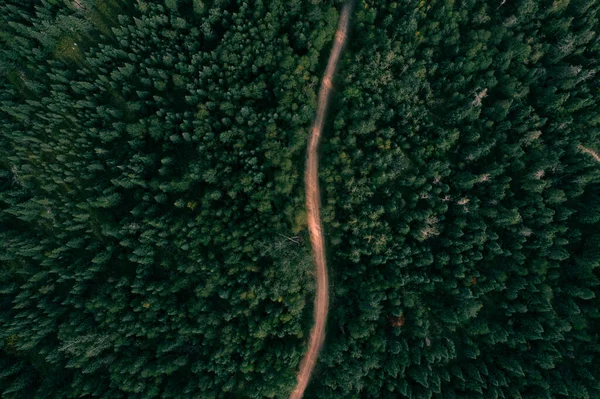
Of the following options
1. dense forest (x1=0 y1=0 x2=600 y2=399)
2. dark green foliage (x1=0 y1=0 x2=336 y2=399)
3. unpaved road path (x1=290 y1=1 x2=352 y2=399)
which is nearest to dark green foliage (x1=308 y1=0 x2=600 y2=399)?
dense forest (x1=0 y1=0 x2=600 y2=399)

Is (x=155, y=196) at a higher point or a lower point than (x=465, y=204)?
higher

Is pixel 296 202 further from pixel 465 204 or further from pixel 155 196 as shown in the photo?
pixel 465 204

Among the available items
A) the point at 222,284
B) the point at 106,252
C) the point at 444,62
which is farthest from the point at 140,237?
the point at 444,62

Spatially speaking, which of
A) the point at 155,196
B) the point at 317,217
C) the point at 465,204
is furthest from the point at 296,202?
the point at 465,204

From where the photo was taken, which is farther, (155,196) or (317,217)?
(317,217)

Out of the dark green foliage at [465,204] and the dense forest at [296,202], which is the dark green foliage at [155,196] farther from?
the dark green foliage at [465,204]

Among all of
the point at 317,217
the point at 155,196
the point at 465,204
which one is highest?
the point at 155,196

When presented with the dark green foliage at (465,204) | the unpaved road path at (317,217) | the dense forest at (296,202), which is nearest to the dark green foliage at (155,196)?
the dense forest at (296,202)
